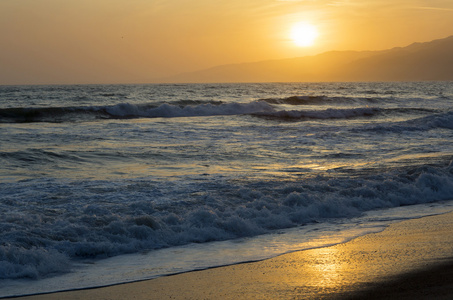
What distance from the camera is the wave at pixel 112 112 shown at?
87.6 feet

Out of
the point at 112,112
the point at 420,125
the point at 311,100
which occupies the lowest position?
the point at 420,125

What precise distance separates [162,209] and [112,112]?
24.1 m

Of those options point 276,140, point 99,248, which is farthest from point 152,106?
point 99,248

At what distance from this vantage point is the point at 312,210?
7785 mm

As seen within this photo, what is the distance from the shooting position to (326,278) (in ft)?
15.1

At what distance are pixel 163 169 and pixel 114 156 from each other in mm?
2336

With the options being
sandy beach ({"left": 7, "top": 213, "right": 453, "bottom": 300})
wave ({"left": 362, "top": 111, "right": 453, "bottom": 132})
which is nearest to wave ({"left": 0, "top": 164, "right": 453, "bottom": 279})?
sandy beach ({"left": 7, "top": 213, "right": 453, "bottom": 300})

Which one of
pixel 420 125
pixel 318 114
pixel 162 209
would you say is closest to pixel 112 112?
pixel 318 114

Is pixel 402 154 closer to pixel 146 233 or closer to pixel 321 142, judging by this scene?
pixel 321 142

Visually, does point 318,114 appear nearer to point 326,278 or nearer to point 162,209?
point 162,209

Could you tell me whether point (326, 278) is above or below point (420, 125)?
below

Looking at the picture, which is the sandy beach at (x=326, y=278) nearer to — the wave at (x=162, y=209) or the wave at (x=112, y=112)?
the wave at (x=162, y=209)

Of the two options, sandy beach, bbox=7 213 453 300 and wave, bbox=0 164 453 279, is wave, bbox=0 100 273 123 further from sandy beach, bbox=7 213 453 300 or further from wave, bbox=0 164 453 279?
sandy beach, bbox=7 213 453 300

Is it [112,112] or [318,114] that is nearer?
[112,112]
